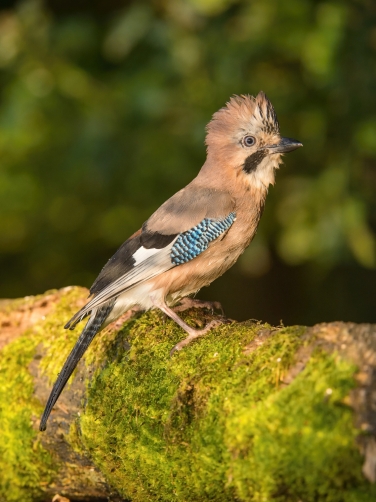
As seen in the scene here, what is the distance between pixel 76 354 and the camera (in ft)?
12.3

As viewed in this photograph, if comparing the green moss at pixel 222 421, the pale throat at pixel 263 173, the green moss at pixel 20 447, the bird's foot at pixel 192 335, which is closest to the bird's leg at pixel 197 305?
the green moss at pixel 222 421

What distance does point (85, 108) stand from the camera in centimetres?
611

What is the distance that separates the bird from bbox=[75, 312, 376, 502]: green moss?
0.94 feet

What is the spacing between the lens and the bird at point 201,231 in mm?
4137

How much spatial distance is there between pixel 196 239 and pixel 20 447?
1.50 metres

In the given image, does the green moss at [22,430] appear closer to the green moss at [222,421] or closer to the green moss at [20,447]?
the green moss at [20,447]

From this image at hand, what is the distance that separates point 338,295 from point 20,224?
11.7 ft

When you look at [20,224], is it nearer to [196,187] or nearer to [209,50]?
[209,50]

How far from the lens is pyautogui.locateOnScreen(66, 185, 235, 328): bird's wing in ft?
13.8

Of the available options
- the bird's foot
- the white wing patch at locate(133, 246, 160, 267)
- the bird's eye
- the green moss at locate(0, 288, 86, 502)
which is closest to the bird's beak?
the bird's eye

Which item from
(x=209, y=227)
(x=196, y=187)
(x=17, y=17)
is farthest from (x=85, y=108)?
(x=209, y=227)

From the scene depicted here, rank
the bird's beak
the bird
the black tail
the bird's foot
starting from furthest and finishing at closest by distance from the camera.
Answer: the bird's beak
the bird
the black tail
the bird's foot

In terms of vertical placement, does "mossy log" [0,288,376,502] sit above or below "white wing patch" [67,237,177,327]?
below

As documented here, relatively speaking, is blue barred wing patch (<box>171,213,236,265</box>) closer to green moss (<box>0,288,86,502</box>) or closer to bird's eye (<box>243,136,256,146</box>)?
bird's eye (<box>243,136,256,146</box>)
